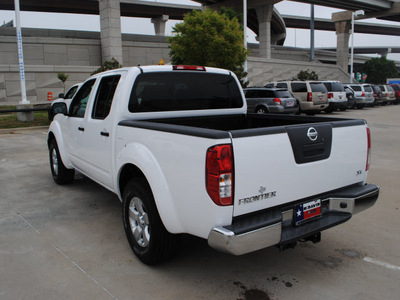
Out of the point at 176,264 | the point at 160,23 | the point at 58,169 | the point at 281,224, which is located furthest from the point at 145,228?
the point at 160,23

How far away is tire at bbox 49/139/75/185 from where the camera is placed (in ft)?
21.3

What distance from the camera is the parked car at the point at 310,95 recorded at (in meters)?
20.1

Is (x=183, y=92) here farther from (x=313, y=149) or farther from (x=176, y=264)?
(x=176, y=264)

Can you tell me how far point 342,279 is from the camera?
3.45 metres

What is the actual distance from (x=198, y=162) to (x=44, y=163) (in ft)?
22.3

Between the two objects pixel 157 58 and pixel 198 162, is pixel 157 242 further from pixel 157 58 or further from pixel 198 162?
pixel 157 58

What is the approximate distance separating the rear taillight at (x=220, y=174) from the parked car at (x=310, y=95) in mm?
18182

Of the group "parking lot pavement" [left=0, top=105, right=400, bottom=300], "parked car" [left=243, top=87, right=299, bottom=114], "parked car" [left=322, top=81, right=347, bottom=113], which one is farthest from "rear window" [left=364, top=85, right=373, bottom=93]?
"parking lot pavement" [left=0, top=105, right=400, bottom=300]

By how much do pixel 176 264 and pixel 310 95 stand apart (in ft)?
58.5

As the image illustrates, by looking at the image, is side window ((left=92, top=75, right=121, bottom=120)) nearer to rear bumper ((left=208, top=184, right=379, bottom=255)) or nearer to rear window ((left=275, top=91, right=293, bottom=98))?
rear bumper ((left=208, top=184, right=379, bottom=255))

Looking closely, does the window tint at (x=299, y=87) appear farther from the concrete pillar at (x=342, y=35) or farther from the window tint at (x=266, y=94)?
the concrete pillar at (x=342, y=35)

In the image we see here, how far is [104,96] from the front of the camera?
4.78 meters

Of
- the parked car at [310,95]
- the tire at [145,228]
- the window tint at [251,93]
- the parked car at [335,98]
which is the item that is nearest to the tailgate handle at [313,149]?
the tire at [145,228]

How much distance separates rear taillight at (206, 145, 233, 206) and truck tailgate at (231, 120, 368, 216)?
50 millimetres
